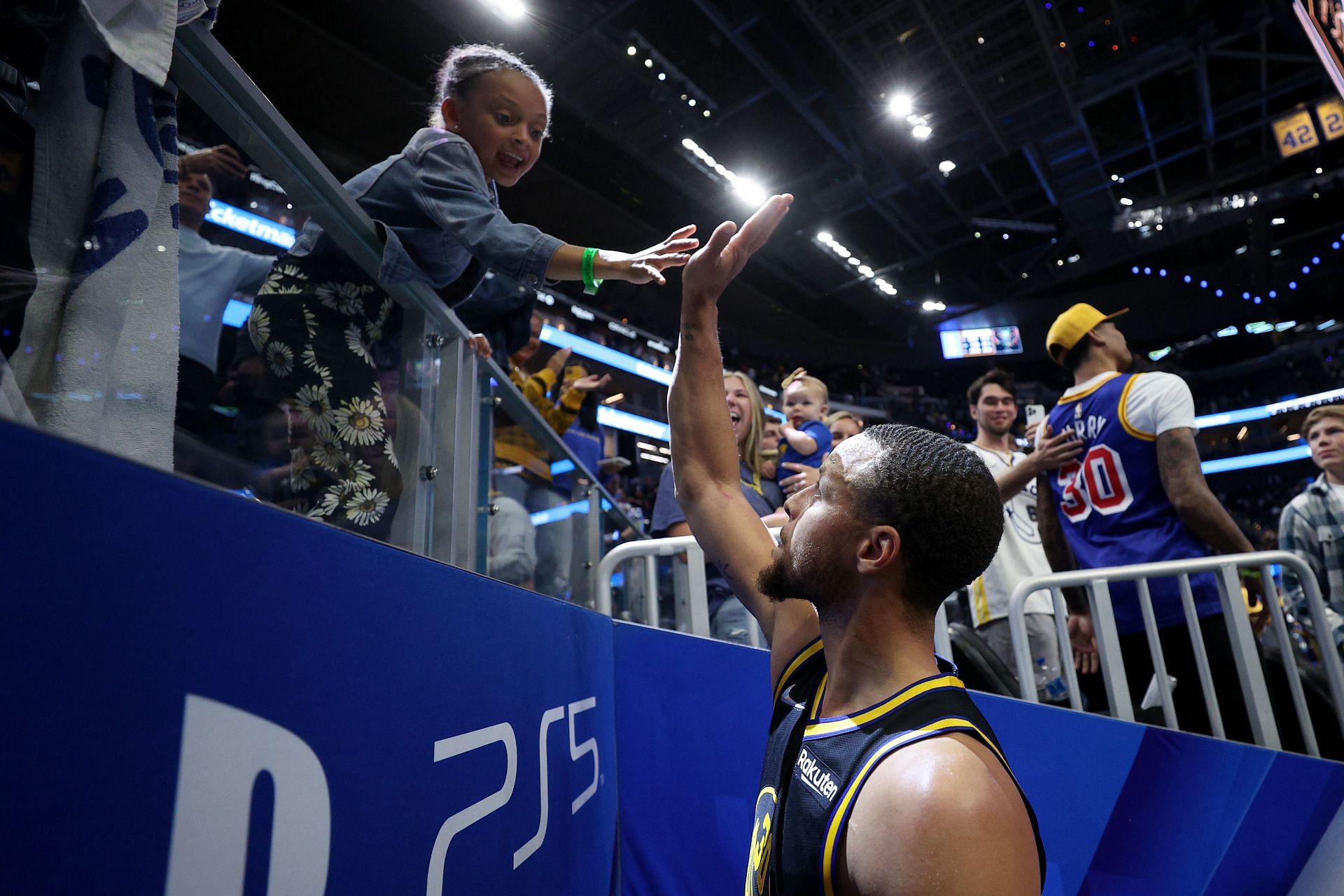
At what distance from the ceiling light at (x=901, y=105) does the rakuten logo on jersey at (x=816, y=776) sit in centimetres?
1192

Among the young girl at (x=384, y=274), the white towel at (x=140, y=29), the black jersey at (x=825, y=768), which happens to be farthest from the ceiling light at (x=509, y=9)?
the black jersey at (x=825, y=768)

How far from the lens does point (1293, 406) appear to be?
2014cm

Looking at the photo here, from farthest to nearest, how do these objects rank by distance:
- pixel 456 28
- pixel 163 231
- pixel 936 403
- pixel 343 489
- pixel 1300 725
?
pixel 936 403 < pixel 456 28 < pixel 1300 725 < pixel 343 489 < pixel 163 231

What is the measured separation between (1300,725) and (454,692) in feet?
10.2

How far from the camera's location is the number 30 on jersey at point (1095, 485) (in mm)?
2975

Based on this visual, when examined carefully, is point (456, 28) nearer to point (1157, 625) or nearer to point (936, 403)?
point (1157, 625)

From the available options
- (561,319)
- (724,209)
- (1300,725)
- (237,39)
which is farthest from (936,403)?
(1300,725)

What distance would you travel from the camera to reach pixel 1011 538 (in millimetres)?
3791

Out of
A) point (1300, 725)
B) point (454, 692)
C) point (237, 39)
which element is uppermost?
point (237, 39)

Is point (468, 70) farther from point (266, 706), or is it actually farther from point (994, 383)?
point (994, 383)

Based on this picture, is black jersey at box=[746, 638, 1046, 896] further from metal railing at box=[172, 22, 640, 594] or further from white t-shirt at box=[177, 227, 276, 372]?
white t-shirt at box=[177, 227, 276, 372]

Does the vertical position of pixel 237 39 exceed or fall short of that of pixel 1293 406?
it exceeds it

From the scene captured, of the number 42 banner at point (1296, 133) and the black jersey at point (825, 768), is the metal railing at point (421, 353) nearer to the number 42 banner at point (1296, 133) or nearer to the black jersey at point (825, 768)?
the black jersey at point (825, 768)

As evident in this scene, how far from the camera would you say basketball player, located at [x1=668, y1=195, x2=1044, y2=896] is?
1080mm
